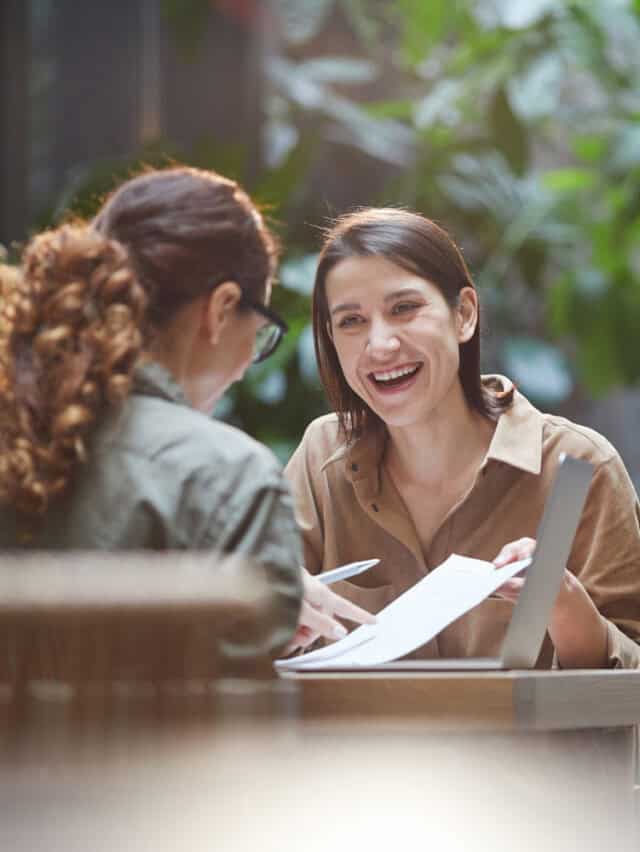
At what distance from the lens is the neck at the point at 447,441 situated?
5.61 feet

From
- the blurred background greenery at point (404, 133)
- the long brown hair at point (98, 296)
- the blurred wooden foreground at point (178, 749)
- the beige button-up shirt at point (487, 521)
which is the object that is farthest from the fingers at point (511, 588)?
the blurred background greenery at point (404, 133)

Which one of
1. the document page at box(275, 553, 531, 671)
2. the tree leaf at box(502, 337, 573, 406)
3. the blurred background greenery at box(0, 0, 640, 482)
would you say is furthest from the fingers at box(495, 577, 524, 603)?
the tree leaf at box(502, 337, 573, 406)

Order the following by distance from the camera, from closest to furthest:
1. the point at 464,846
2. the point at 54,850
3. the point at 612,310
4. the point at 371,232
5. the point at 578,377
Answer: the point at 54,850 → the point at 464,846 → the point at 371,232 → the point at 612,310 → the point at 578,377

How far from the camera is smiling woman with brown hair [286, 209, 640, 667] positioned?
1.62m

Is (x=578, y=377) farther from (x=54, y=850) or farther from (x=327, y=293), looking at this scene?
(x=54, y=850)

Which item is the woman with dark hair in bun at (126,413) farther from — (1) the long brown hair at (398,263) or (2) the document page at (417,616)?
(1) the long brown hair at (398,263)

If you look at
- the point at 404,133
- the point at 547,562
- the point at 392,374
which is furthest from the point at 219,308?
the point at 404,133

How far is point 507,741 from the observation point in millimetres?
1140

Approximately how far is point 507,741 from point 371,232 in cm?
67

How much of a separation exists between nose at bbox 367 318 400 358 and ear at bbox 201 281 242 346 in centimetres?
40

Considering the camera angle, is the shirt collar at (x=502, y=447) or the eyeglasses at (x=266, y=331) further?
the shirt collar at (x=502, y=447)

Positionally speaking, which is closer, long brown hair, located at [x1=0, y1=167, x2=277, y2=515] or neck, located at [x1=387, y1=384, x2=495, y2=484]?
long brown hair, located at [x1=0, y1=167, x2=277, y2=515]

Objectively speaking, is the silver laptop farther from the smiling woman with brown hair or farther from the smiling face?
the smiling face

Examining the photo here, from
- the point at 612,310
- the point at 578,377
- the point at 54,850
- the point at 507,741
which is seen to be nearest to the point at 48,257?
the point at 507,741
